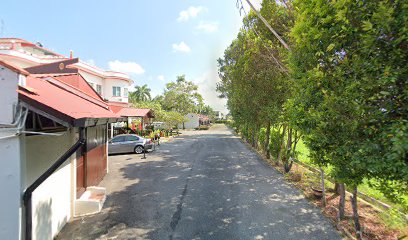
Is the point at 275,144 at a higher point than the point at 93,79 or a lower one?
lower

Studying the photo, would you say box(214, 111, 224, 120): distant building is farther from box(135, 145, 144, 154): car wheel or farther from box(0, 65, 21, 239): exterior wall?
box(0, 65, 21, 239): exterior wall


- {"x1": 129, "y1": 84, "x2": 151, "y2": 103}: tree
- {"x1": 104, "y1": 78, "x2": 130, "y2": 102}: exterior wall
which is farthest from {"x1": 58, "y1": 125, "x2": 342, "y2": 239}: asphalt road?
{"x1": 129, "y1": 84, "x2": 151, "y2": 103}: tree

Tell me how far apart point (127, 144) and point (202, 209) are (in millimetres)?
12145

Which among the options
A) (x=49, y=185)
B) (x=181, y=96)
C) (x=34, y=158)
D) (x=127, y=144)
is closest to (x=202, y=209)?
(x=49, y=185)

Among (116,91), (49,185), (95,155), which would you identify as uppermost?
(116,91)

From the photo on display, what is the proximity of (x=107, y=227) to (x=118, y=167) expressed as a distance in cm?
777

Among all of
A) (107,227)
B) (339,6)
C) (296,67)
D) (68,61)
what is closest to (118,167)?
(107,227)

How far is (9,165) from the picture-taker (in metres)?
3.81

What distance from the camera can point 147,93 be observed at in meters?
73.8

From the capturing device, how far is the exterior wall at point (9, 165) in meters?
3.67

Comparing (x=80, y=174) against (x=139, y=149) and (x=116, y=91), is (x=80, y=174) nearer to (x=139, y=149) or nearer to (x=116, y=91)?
(x=139, y=149)

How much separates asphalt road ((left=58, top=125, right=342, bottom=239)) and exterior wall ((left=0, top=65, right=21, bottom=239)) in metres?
2.03

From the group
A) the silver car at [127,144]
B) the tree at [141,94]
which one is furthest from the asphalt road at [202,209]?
the tree at [141,94]

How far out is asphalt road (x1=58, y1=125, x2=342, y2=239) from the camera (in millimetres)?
5785
